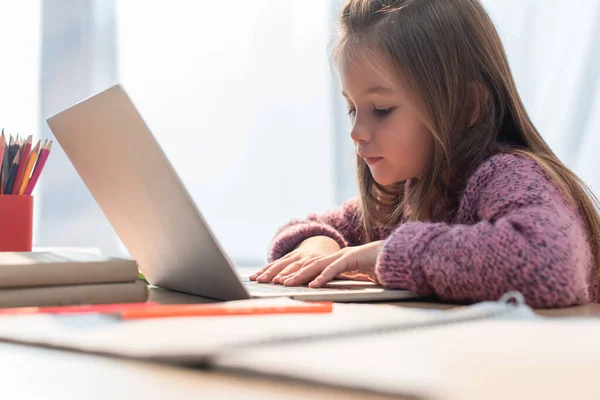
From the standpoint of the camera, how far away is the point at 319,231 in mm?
1020

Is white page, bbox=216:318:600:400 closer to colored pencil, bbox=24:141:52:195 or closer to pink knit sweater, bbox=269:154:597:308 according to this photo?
pink knit sweater, bbox=269:154:597:308

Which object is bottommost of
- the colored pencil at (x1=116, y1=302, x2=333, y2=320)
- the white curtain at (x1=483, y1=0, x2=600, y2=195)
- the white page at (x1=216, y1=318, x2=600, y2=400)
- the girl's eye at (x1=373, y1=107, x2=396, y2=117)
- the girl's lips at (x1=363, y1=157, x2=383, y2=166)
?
the colored pencil at (x1=116, y1=302, x2=333, y2=320)

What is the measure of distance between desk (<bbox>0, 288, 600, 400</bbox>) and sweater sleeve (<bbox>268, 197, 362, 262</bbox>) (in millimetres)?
691

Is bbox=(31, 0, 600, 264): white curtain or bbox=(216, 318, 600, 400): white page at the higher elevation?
bbox=(31, 0, 600, 264): white curtain

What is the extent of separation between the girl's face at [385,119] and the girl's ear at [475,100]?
6 cm

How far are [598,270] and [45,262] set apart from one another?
2.13ft

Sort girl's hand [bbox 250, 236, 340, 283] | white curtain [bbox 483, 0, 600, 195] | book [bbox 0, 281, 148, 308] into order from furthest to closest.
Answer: white curtain [bbox 483, 0, 600, 195], girl's hand [bbox 250, 236, 340, 283], book [bbox 0, 281, 148, 308]

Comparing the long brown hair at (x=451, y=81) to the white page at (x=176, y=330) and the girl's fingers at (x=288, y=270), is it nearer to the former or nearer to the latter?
the girl's fingers at (x=288, y=270)

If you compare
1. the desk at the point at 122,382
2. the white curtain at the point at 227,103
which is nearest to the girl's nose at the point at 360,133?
the desk at the point at 122,382

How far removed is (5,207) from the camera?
2.54 ft

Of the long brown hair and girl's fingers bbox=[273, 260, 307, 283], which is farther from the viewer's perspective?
the long brown hair

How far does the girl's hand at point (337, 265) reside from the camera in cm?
70

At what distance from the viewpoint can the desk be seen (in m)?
0.23

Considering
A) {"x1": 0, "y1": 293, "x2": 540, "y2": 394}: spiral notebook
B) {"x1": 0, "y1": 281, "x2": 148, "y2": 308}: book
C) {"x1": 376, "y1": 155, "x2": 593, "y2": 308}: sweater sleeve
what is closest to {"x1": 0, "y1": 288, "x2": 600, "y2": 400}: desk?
{"x1": 0, "y1": 293, "x2": 540, "y2": 394}: spiral notebook
